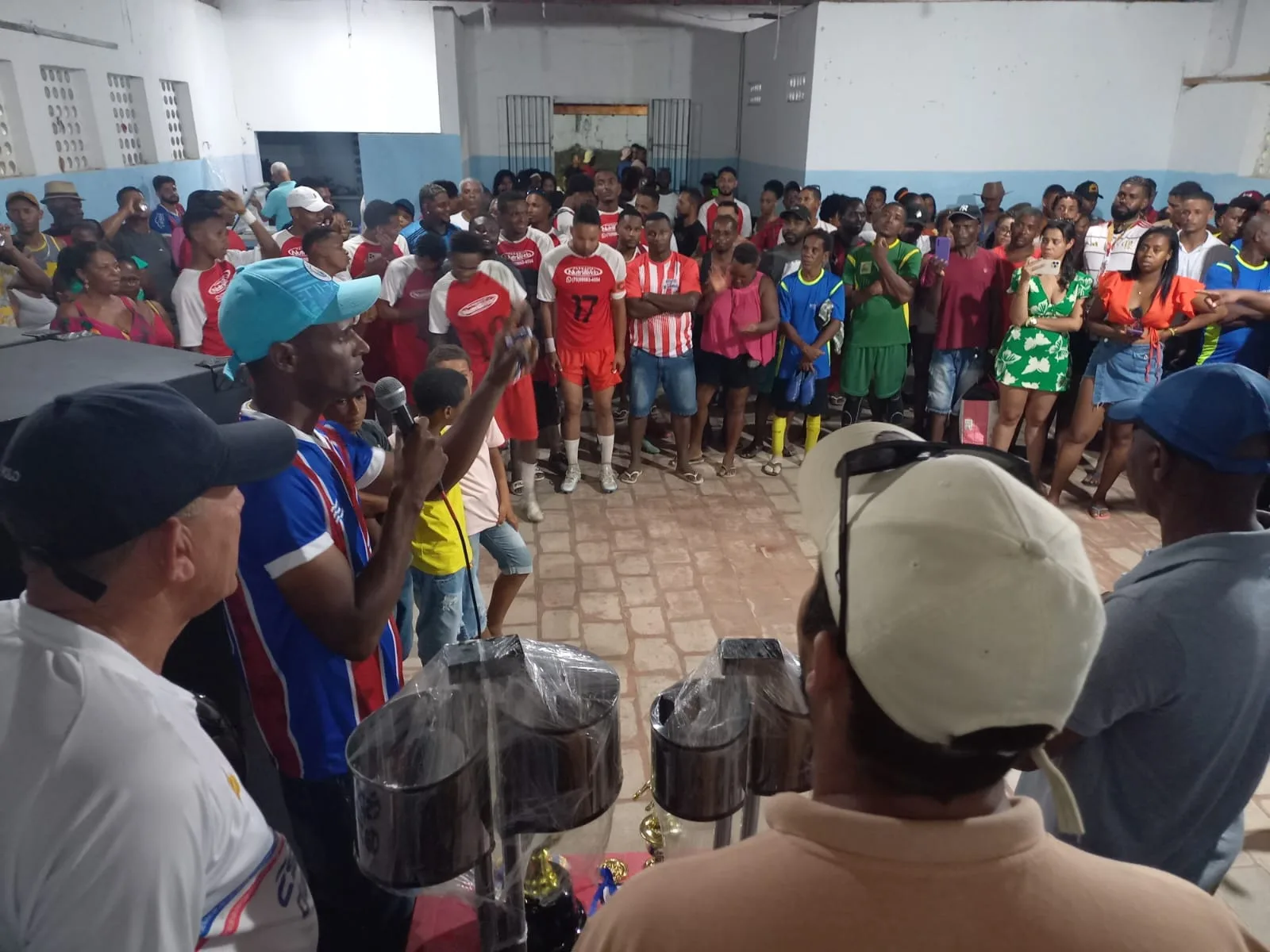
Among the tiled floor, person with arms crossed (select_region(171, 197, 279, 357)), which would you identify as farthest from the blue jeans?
person with arms crossed (select_region(171, 197, 279, 357))

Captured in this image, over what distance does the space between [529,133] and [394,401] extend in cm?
1408

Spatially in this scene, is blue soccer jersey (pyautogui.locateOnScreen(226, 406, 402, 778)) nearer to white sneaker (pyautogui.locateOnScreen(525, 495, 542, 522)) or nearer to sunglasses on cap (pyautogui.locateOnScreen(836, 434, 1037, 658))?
sunglasses on cap (pyautogui.locateOnScreen(836, 434, 1037, 658))

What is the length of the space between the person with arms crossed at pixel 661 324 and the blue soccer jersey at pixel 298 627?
161 inches

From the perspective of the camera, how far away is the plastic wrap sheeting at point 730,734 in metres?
1.46

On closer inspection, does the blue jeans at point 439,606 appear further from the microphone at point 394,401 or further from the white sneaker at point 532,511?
the white sneaker at point 532,511

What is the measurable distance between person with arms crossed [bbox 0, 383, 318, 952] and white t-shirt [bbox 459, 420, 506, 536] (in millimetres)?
1997

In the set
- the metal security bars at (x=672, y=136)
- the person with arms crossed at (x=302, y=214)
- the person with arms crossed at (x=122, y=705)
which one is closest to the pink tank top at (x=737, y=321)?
the person with arms crossed at (x=302, y=214)

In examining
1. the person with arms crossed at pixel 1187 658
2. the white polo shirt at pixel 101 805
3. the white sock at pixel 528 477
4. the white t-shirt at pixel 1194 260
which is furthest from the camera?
the white sock at pixel 528 477

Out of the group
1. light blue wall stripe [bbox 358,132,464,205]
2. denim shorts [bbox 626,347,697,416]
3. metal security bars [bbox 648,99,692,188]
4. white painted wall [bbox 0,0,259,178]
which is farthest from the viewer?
metal security bars [bbox 648,99,692,188]

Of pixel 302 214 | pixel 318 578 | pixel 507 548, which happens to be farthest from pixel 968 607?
pixel 302 214

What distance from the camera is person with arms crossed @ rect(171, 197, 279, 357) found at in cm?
505

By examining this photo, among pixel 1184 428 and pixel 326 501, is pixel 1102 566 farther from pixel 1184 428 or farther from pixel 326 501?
pixel 326 501

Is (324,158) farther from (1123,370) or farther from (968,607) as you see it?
Result: (968,607)

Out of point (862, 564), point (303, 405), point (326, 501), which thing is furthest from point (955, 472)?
Result: point (303, 405)
